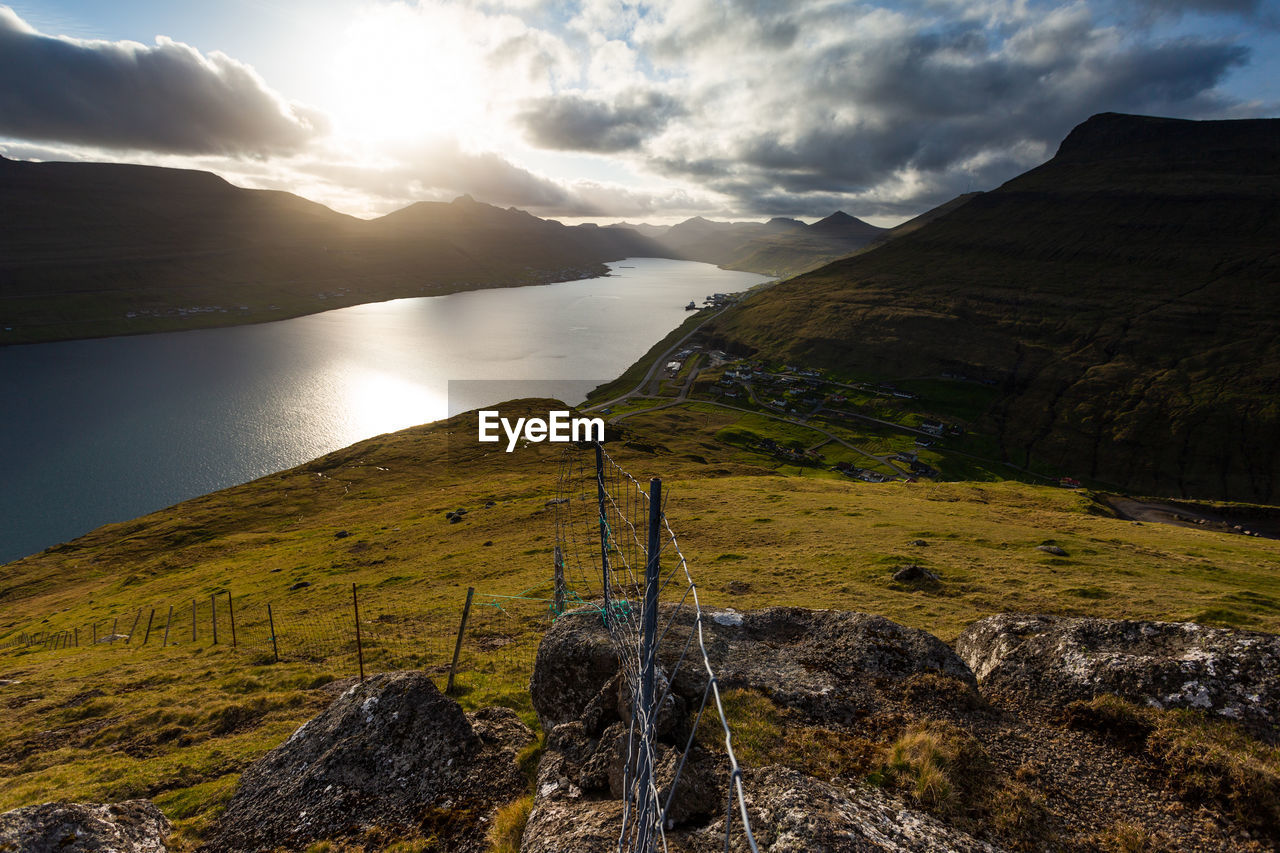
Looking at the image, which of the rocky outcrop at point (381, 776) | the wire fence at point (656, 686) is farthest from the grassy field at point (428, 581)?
the wire fence at point (656, 686)

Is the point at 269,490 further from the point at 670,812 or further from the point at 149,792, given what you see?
the point at 670,812

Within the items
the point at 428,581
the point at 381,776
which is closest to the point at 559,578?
the point at 381,776

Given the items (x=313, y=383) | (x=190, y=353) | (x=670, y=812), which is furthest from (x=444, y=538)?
(x=190, y=353)

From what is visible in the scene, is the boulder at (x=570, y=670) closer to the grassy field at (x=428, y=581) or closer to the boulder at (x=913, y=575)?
the grassy field at (x=428, y=581)

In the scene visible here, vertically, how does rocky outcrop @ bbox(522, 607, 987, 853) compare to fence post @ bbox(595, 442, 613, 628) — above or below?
below
